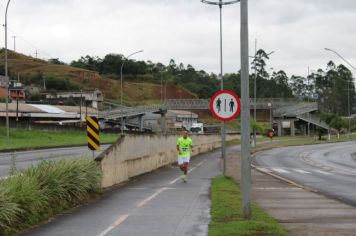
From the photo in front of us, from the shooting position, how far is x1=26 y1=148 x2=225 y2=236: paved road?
32.2 feet

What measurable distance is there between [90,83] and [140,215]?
544ft

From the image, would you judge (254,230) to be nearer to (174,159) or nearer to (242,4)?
(242,4)

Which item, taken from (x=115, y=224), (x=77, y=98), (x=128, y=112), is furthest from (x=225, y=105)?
(x=77, y=98)

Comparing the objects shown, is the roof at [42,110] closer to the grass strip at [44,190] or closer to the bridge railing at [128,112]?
the bridge railing at [128,112]

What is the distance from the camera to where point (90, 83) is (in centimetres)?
17525

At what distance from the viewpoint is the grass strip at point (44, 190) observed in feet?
31.6

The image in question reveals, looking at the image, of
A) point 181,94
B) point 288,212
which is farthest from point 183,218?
point 181,94

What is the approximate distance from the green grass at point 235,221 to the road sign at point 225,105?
2.30m

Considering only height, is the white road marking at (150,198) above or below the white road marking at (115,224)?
below

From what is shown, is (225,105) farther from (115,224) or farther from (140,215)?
(115,224)

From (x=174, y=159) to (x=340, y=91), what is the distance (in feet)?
500

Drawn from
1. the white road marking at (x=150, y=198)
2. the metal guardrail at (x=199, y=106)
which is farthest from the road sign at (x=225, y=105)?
the metal guardrail at (x=199, y=106)

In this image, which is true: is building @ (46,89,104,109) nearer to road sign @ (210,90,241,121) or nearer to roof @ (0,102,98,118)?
roof @ (0,102,98,118)

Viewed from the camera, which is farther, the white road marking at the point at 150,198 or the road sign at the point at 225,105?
the road sign at the point at 225,105
